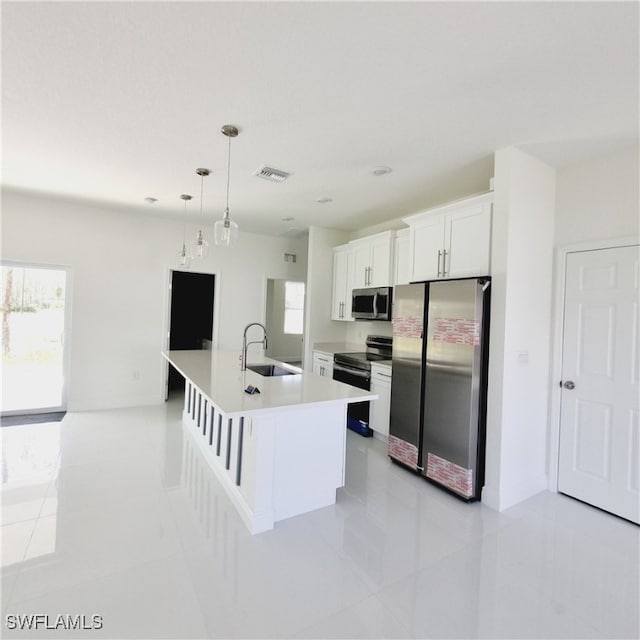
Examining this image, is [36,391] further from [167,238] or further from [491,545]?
[491,545]

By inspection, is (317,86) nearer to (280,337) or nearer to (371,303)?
(371,303)

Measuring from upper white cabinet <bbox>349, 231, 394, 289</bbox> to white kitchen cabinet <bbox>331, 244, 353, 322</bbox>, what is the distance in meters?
0.12

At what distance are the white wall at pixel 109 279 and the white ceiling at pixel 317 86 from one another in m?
1.22

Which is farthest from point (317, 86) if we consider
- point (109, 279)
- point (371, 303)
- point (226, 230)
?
point (109, 279)

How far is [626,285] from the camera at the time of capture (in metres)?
2.54

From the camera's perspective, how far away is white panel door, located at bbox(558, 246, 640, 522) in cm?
252

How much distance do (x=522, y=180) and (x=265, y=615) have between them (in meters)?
3.25

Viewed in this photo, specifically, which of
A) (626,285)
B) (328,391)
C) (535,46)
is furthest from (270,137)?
(626,285)

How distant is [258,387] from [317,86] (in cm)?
194

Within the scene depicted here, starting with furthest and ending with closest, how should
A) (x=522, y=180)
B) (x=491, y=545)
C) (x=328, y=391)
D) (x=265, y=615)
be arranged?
(x=522, y=180)
(x=328, y=391)
(x=491, y=545)
(x=265, y=615)

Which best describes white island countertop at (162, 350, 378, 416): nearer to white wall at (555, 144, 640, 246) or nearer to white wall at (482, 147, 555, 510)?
white wall at (482, 147, 555, 510)

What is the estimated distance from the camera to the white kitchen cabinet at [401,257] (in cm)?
405

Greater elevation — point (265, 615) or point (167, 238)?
point (167, 238)

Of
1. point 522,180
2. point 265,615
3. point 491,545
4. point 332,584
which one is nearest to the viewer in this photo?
point 265,615
